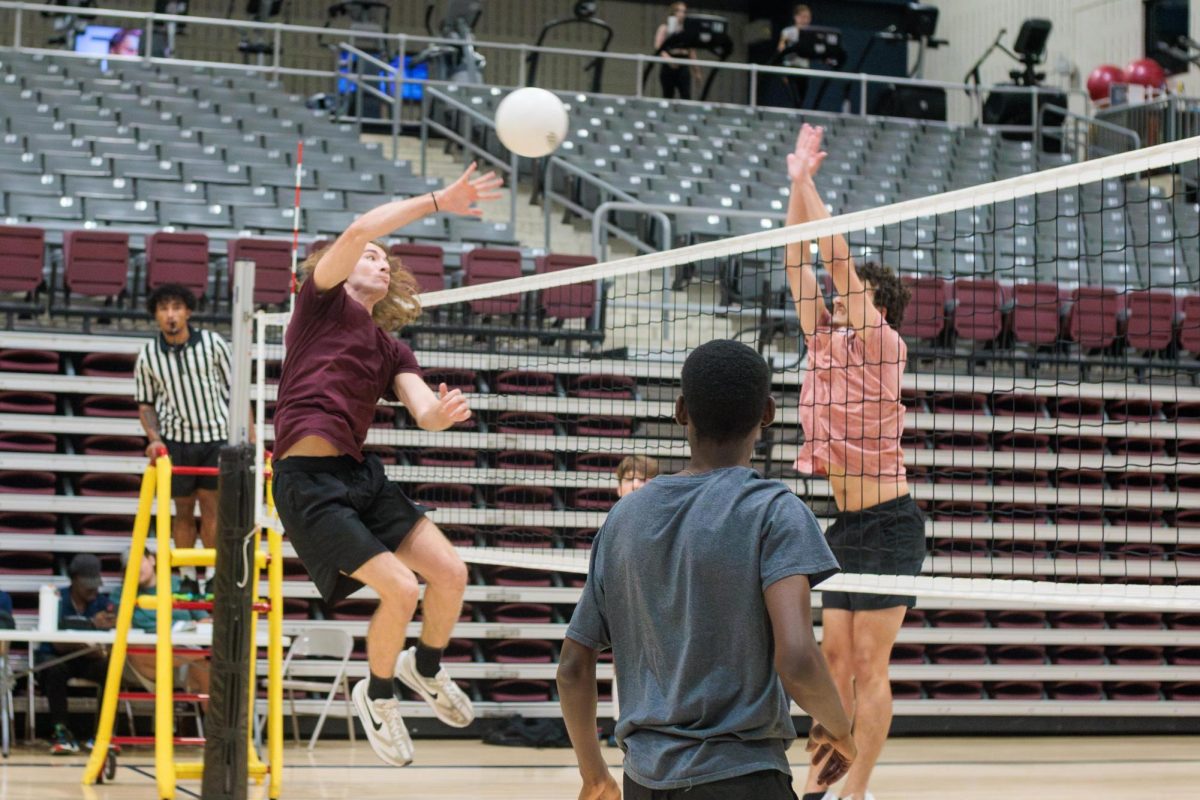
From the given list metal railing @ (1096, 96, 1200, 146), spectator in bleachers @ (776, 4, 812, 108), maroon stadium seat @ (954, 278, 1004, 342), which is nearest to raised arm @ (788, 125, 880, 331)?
maroon stadium seat @ (954, 278, 1004, 342)

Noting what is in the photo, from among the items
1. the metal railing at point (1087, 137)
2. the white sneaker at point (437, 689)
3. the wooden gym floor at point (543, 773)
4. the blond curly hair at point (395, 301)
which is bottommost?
the wooden gym floor at point (543, 773)

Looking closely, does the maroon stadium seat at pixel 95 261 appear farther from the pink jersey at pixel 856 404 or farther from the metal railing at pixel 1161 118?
the metal railing at pixel 1161 118

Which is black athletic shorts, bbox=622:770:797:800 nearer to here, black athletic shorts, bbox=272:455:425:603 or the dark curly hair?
black athletic shorts, bbox=272:455:425:603

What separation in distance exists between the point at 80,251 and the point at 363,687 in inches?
239

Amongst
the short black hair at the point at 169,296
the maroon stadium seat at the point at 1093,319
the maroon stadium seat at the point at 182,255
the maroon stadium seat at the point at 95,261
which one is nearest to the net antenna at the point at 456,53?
the maroon stadium seat at the point at 182,255

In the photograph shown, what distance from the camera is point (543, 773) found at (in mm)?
8891

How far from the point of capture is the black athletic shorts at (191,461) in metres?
9.61

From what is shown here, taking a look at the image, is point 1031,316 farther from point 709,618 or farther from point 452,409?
point 709,618

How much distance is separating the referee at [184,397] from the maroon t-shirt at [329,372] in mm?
4200

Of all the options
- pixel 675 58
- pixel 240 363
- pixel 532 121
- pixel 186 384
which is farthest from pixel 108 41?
pixel 532 121

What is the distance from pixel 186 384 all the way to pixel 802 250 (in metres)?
5.13

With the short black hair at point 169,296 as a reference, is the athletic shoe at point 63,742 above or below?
below

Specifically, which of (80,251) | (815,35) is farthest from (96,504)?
(815,35)

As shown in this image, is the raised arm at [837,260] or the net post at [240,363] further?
the net post at [240,363]
